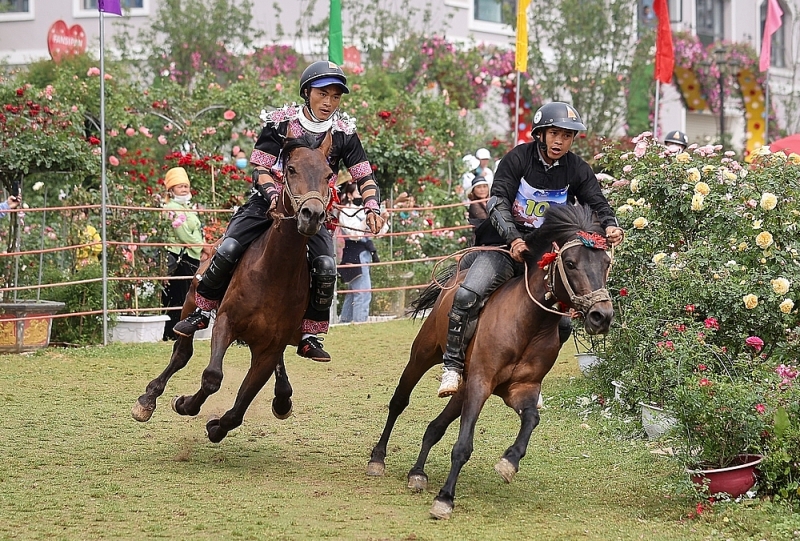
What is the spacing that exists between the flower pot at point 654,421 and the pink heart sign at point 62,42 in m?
15.5

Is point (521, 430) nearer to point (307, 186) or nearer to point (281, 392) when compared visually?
point (307, 186)

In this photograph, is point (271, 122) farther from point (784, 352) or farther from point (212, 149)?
point (212, 149)

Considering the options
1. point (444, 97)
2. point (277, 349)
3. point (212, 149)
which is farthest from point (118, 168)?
point (277, 349)

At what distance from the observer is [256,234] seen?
855cm

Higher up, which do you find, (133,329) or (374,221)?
(374,221)

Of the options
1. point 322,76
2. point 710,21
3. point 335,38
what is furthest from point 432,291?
point 710,21

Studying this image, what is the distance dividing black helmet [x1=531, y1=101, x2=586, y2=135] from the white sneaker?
1.73m

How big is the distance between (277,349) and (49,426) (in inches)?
108

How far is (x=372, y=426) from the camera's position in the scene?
33.4 feet

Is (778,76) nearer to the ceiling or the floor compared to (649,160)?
nearer to the ceiling

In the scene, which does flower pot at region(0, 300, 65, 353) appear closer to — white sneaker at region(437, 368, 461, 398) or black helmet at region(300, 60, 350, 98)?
black helmet at region(300, 60, 350, 98)

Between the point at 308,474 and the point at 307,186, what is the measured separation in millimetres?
2107

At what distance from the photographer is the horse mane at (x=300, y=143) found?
321 inches

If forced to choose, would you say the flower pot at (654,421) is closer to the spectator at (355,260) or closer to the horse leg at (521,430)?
the horse leg at (521,430)
